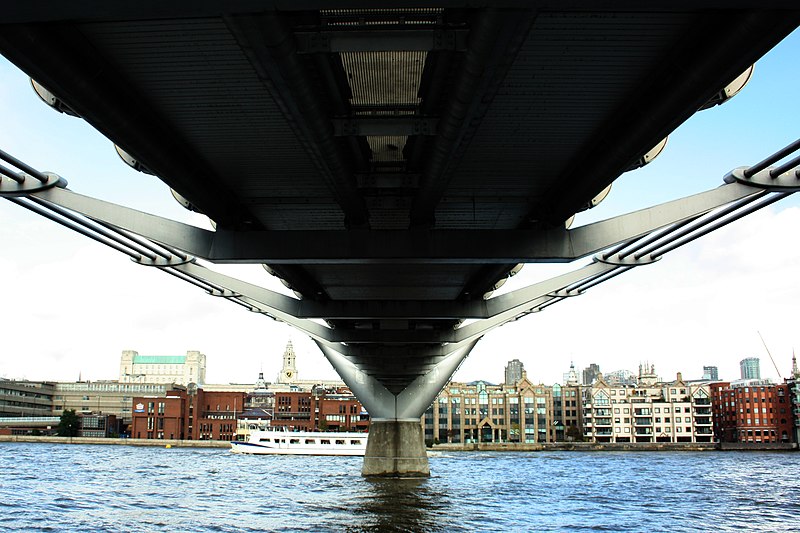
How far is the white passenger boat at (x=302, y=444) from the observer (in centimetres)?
10969

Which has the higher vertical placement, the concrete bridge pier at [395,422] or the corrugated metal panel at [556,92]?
the corrugated metal panel at [556,92]

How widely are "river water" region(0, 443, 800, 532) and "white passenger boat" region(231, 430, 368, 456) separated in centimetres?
4809

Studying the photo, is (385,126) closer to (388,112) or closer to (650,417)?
(388,112)

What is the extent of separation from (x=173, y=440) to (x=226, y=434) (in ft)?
32.6

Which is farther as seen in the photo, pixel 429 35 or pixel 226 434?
pixel 226 434

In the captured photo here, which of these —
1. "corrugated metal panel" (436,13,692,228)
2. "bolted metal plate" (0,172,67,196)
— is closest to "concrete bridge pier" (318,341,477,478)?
"corrugated metal panel" (436,13,692,228)

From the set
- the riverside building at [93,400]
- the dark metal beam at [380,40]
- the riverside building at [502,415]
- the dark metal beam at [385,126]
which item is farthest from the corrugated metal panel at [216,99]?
the riverside building at [93,400]

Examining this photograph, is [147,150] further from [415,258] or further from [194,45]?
[415,258]

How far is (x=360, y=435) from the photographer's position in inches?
4407

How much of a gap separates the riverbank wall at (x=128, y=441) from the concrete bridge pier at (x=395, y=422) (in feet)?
292

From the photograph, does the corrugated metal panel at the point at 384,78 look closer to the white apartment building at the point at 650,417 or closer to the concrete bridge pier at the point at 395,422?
the concrete bridge pier at the point at 395,422

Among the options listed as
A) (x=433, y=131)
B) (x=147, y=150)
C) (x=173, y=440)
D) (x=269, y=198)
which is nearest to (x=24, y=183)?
(x=147, y=150)

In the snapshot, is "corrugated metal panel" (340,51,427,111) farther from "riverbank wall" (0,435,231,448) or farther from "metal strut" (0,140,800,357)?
"riverbank wall" (0,435,231,448)

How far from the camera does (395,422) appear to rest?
52.4m
